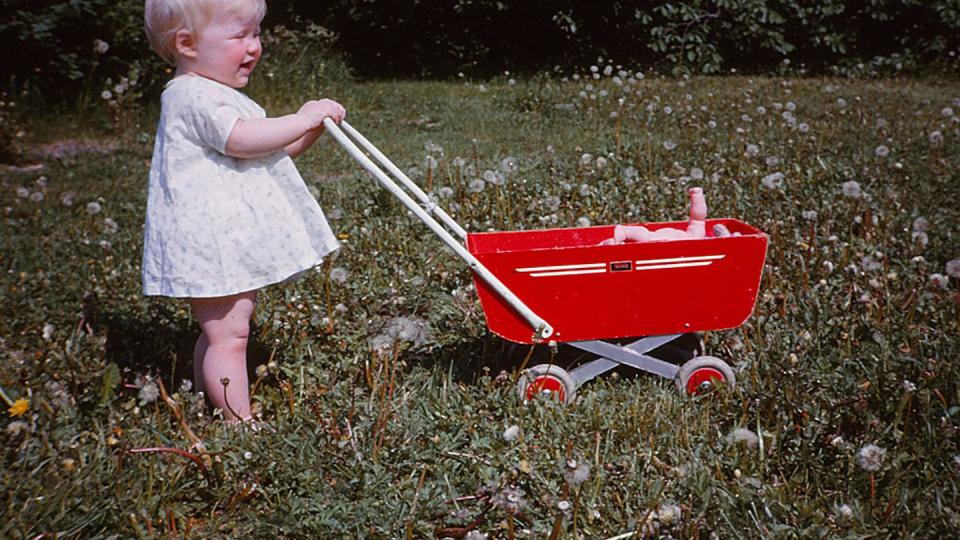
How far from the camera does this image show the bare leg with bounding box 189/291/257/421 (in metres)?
2.86

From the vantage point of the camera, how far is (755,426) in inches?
108

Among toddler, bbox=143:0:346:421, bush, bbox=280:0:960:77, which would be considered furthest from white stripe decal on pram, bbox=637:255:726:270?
bush, bbox=280:0:960:77

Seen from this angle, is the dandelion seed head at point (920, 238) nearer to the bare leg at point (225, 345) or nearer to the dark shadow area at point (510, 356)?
the dark shadow area at point (510, 356)

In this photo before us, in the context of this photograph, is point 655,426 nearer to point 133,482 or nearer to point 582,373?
point 582,373

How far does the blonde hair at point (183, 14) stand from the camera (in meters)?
2.63

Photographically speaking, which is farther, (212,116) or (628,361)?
(628,361)

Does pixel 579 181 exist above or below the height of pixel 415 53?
Answer: above

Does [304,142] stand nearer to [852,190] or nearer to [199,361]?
[199,361]

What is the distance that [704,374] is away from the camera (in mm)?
3064

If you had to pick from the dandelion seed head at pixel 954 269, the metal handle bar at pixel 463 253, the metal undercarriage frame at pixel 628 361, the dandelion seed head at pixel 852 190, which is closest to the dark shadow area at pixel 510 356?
the metal undercarriage frame at pixel 628 361

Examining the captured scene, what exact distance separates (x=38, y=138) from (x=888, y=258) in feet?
22.1

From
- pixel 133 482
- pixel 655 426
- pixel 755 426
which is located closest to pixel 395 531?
pixel 133 482

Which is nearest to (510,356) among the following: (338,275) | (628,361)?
(628,361)

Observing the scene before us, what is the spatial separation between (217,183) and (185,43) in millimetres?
434
